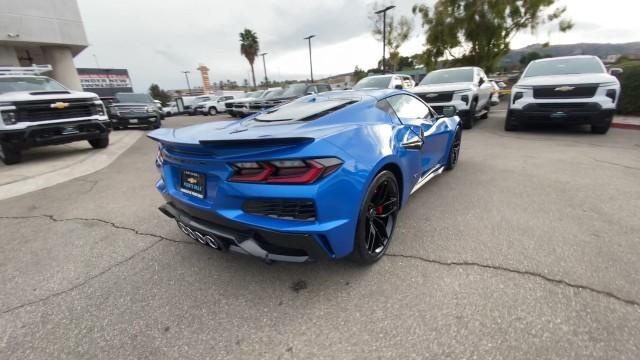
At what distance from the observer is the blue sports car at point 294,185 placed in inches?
66.7

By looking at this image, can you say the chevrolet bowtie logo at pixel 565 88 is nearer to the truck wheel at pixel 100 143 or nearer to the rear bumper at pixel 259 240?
the rear bumper at pixel 259 240

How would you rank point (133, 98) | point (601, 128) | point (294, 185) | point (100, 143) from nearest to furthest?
point (294, 185)
point (601, 128)
point (100, 143)
point (133, 98)

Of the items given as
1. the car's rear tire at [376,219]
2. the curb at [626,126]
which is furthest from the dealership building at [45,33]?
the curb at [626,126]

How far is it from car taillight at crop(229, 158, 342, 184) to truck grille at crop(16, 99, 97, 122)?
6700 millimetres

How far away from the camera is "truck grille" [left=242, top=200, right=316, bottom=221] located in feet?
5.54

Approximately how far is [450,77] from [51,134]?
9931 millimetres

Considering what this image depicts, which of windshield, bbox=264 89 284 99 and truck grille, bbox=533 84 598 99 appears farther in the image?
windshield, bbox=264 89 284 99

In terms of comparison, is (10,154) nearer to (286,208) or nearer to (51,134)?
(51,134)

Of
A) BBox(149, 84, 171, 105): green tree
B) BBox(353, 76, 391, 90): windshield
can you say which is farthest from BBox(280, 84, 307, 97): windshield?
BBox(149, 84, 171, 105): green tree

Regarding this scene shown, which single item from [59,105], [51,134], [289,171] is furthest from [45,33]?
[289,171]

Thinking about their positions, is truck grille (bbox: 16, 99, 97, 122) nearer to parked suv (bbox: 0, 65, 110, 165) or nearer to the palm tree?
parked suv (bbox: 0, 65, 110, 165)

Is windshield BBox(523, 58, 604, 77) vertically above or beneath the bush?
above

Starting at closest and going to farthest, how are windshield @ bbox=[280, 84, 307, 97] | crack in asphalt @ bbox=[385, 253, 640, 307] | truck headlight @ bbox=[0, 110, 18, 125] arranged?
1. crack in asphalt @ bbox=[385, 253, 640, 307]
2. truck headlight @ bbox=[0, 110, 18, 125]
3. windshield @ bbox=[280, 84, 307, 97]

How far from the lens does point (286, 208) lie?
1704mm
